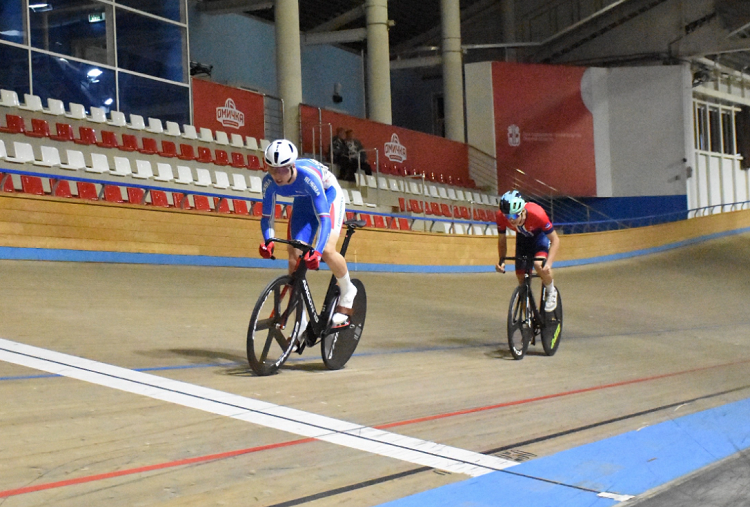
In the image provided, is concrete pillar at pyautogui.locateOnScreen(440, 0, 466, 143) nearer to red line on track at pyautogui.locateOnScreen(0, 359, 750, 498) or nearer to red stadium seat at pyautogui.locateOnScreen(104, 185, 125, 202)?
red stadium seat at pyautogui.locateOnScreen(104, 185, 125, 202)

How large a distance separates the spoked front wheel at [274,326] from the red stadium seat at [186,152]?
963cm

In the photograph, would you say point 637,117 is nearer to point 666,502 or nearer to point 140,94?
point 140,94

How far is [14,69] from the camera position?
491 inches

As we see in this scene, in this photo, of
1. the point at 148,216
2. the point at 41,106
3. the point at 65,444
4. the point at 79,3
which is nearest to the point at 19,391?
the point at 65,444

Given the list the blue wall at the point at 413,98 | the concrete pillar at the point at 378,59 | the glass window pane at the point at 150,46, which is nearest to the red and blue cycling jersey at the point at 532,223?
the glass window pane at the point at 150,46

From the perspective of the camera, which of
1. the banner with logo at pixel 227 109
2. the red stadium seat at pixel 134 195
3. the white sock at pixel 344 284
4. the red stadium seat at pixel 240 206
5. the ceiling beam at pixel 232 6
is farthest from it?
the ceiling beam at pixel 232 6

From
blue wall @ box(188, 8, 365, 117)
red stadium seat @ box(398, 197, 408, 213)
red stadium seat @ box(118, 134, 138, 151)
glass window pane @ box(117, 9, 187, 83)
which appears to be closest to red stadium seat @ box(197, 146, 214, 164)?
red stadium seat @ box(118, 134, 138, 151)

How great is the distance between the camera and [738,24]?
23609mm

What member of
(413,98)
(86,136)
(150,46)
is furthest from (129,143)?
(413,98)

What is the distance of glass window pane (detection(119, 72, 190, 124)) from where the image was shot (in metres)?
14.5

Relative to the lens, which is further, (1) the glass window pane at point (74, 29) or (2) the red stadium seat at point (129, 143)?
(1) the glass window pane at point (74, 29)

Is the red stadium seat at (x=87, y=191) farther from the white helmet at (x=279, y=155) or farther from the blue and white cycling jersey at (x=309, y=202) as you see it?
the white helmet at (x=279, y=155)

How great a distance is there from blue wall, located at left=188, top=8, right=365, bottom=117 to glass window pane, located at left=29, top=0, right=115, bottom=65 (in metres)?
6.35

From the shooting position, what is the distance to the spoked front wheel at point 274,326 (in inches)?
185
